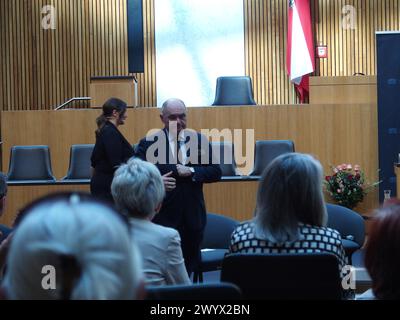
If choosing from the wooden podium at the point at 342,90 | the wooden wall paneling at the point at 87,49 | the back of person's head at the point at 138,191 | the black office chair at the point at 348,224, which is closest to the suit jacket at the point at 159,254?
the back of person's head at the point at 138,191

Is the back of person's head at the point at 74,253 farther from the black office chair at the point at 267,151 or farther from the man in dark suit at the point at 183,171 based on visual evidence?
the black office chair at the point at 267,151

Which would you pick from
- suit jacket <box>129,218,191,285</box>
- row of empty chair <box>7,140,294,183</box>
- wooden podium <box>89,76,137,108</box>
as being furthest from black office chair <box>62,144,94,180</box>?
suit jacket <box>129,218,191,285</box>

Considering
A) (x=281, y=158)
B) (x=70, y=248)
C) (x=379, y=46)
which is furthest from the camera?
(x=379, y=46)

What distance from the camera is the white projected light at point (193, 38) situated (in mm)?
12180

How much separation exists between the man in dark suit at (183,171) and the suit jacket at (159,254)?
1.53 metres

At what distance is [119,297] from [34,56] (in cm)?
1167

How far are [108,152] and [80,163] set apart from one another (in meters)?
3.46

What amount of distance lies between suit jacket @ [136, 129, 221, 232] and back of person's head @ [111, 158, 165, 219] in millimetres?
1312

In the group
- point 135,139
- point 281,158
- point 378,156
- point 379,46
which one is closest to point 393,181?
point 378,156

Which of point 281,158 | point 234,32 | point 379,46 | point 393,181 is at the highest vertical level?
point 234,32

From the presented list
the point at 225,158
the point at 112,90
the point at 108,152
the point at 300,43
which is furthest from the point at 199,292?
the point at 300,43
